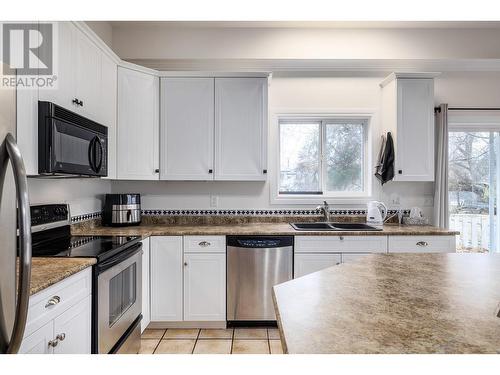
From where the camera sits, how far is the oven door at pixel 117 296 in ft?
5.90

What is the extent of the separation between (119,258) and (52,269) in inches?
21.5

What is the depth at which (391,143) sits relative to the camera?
10.5 ft

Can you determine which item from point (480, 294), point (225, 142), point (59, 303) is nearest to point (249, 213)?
point (225, 142)

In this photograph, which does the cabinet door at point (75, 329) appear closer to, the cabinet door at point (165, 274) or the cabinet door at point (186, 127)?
the cabinet door at point (165, 274)

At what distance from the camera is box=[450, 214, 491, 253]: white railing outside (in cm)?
375

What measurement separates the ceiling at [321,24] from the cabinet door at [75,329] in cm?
256

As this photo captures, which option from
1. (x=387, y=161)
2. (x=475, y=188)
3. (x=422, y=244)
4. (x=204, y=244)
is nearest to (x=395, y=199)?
(x=387, y=161)

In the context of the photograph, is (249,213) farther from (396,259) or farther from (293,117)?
(396,259)

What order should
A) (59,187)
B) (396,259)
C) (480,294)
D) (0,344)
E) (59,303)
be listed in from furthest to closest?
(59,187), (396,259), (59,303), (480,294), (0,344)

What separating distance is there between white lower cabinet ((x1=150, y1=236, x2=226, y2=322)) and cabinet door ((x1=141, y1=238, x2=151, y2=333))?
45mm

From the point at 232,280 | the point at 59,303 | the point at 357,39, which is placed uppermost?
the point at 357,39

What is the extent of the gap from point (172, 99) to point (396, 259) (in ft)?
7.89

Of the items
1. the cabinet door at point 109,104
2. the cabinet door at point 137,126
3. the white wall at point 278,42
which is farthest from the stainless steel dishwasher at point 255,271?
the white wall at point 278,42

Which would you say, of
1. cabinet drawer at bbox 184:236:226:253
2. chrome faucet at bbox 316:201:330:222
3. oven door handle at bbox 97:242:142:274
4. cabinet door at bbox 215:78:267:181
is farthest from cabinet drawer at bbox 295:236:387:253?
oven door handle at bbox 97:242:142:274
